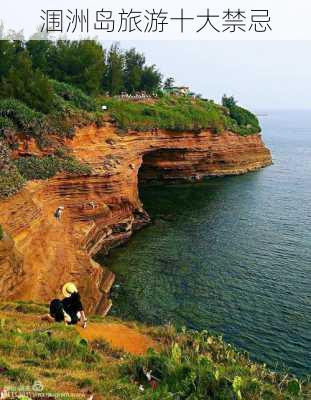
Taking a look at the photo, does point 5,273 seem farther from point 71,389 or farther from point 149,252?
point 149,252

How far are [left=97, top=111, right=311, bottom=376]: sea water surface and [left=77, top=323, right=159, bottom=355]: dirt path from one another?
5.94 metres

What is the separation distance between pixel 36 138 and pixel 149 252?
41.4ft

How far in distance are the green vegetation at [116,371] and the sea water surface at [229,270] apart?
6.84m

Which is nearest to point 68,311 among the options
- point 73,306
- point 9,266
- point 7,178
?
point 73,306

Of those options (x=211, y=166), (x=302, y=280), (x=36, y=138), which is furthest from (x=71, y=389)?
(x=211, y=166)

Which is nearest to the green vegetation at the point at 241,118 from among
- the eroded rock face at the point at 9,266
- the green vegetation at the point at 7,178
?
the green vegetation at the point at 7,178

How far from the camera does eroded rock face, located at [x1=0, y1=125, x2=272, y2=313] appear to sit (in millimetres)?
22656

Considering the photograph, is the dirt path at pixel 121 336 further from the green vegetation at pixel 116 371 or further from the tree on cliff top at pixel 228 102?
the tree on cliff top at pixel 228 102

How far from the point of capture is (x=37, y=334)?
518 inches

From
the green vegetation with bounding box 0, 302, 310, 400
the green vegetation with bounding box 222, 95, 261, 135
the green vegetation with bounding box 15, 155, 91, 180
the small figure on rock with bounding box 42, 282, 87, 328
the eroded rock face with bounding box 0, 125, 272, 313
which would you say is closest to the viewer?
the green vegetation with bounding box 0, 302, 310, 400

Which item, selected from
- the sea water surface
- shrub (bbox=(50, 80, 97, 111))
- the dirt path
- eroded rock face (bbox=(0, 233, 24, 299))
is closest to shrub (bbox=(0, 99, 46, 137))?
shrub (bbox=(50, 80, 97, 111))

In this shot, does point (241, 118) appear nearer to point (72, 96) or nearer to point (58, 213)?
point (72, 96)

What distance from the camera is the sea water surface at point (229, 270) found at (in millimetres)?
21562

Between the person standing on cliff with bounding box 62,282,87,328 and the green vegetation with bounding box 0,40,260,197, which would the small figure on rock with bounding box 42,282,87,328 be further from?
the green vegetation with bounding box 0,40,260,197
